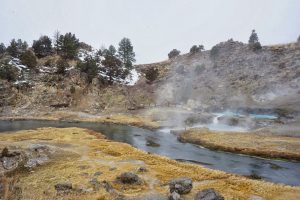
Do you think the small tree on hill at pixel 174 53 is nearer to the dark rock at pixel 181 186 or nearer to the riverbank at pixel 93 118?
the riverbank at pixel 93 118

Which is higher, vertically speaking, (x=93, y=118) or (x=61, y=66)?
(x=61, y=66)

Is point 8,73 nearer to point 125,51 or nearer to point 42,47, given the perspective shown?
point 42,47

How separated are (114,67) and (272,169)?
85919mm

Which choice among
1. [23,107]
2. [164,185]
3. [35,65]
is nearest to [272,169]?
[164,185]

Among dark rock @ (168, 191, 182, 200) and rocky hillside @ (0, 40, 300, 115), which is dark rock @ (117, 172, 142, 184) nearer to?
dark rock @ (168, 191, 182, 200)

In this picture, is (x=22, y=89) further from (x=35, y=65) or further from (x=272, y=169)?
(x=272, y=169)

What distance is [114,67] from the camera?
118 meters

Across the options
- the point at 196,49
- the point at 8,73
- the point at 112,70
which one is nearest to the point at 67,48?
the point at 112,70

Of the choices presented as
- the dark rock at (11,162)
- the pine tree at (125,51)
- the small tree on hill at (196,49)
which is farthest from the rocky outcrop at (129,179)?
the pine tree at (125,51)

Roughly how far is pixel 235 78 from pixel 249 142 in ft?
186

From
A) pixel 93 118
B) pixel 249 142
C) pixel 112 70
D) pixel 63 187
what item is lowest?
pixel 63 187

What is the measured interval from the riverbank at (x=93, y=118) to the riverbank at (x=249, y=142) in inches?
817

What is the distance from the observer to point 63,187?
28.1 metres

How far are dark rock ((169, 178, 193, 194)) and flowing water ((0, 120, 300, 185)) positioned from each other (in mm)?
12736
